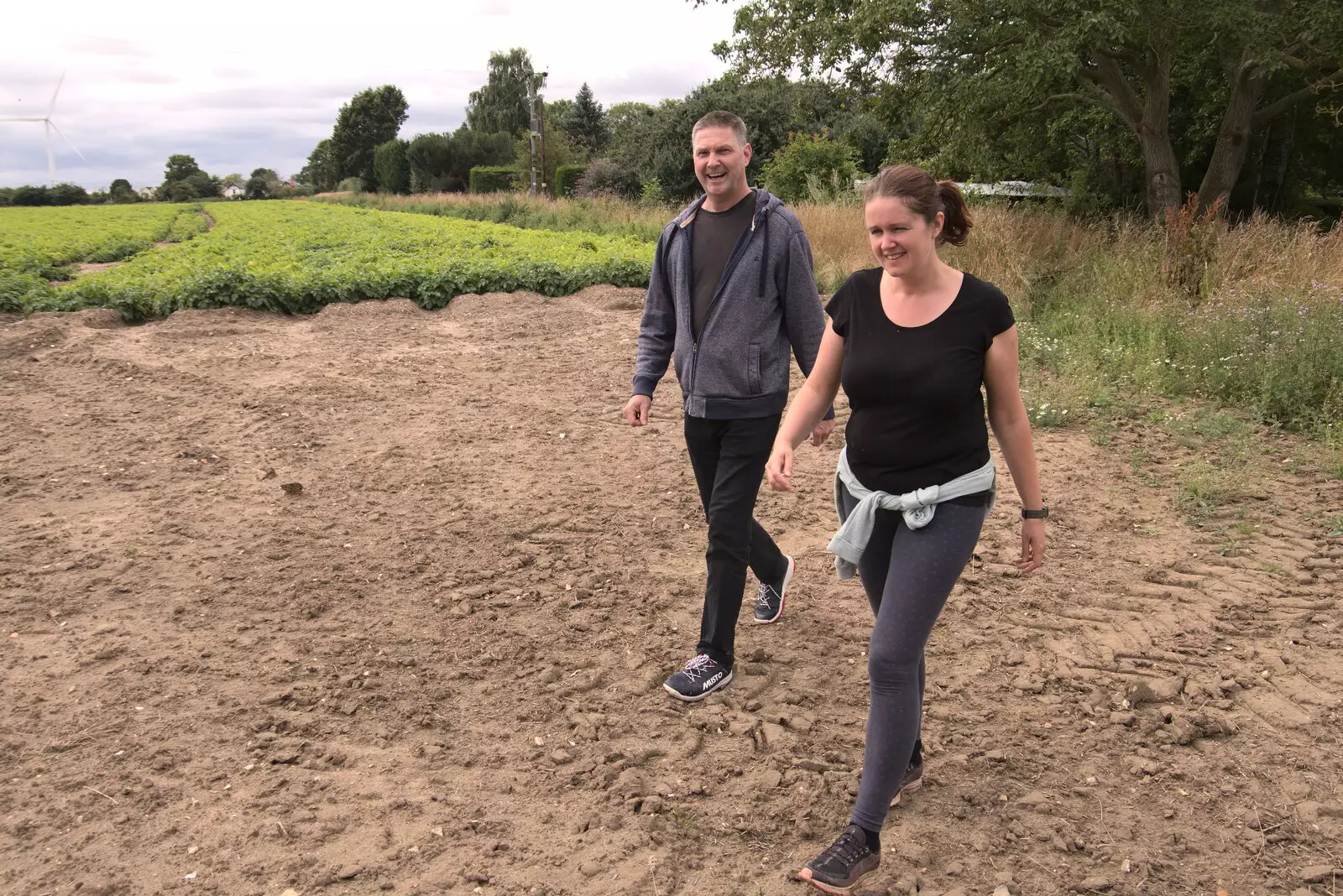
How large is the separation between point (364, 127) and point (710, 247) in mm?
88715

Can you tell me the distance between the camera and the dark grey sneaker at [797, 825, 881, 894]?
9.11 feet

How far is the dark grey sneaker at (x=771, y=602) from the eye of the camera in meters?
4.54

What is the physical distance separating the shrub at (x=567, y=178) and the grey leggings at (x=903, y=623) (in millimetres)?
42311

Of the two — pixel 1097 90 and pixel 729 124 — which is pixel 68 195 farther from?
pixel 729 124

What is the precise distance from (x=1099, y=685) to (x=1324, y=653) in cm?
104

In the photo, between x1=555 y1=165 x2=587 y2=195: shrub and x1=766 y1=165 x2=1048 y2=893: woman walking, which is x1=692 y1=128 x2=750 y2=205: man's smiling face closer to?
x1=766 y1=165 x2=1048 y2=893: woman walking

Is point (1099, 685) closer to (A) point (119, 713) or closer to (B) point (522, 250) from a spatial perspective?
(A) point (119, 713)

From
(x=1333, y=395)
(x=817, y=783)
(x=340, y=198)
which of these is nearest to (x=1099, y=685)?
(x=817, y=783)

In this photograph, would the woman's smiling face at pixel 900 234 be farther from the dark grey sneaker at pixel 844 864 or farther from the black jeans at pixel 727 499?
the dark grey sneaker at pixel 844 864

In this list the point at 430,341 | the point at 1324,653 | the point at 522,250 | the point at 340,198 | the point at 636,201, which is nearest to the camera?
the point at 1324,653

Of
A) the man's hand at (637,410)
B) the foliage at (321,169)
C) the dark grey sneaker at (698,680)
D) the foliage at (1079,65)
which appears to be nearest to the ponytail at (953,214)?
the man's hand at (637,410)

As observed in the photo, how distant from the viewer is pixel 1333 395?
6.88 m

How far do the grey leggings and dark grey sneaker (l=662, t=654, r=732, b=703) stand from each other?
1170mm

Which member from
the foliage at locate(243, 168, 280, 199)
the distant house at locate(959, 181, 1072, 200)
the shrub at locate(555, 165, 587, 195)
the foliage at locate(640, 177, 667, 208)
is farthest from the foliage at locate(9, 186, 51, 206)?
the distant house at locate(959, 181, 1072, 200)
